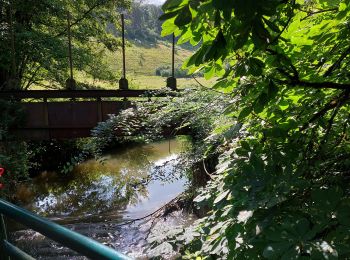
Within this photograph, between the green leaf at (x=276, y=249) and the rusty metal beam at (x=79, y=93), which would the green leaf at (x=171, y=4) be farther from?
the rusty metal beam at (x=79, y=93)

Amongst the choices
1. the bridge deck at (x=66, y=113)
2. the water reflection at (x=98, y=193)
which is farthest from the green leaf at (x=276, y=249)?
the bridge deck at (x=66, y=113)

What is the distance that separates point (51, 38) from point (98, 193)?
5823 millimetres

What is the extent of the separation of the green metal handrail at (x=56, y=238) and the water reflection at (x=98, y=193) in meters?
6.69

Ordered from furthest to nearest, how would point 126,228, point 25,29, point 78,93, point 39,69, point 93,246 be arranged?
point 39,69 → point 25,29 → point 78,93 → point 126,228 → point 93,246

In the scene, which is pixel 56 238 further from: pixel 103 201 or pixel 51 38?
pixel 51 38

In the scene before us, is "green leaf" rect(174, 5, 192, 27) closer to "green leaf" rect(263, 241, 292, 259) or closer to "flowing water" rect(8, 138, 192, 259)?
"green leaf" rect(263, 241, 292, 259)

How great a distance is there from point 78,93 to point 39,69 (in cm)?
666

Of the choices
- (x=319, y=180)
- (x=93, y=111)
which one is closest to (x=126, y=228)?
(x=93, y=111)

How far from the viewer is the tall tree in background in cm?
1267

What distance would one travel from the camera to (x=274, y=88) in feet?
4.08

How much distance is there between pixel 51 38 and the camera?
44.2ft

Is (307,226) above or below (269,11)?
below

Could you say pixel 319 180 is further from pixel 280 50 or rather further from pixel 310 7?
pixel 310 7

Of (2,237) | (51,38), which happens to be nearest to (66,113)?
(51,38)
